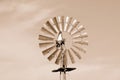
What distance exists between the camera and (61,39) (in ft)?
17.4

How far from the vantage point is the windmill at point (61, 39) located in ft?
17.6

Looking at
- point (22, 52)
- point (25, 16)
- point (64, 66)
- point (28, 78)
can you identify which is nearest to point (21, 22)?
point (25, 16)

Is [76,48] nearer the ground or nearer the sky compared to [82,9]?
nearer the ground

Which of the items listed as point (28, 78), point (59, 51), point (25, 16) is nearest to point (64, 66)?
point (59, 51)

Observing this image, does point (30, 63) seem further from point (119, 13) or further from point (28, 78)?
point (119, 13)

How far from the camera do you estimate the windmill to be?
5367 mm

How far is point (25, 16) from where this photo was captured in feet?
20.7

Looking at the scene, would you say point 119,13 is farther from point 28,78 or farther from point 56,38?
point 28,78

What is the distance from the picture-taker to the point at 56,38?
541 centimetres

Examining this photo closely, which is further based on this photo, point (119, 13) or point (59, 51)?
point (119, 13)

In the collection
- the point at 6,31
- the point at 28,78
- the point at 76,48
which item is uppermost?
the point at 6,31

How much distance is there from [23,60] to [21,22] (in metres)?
0.67

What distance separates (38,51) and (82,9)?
105cm

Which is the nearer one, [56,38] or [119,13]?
[56,38]
